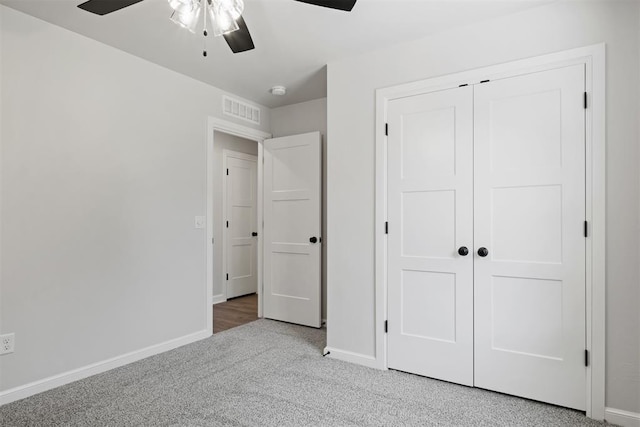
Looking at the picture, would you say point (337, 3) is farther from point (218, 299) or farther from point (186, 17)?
point (218, 299)

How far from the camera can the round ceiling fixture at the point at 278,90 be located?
358cm

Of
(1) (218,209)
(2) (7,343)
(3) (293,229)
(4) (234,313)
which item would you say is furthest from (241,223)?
(2) (7,343)

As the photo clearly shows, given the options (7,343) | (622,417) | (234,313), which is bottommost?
(234,313)

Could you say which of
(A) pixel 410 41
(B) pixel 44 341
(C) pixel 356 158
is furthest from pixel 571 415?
(B) pixel 44 341

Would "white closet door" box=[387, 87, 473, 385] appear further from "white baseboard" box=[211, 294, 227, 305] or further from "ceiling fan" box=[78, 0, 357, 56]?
"white baseboard" box=[211, 294, 227, 305]

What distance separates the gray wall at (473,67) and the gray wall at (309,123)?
3.01 feet

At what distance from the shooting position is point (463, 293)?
2.44m

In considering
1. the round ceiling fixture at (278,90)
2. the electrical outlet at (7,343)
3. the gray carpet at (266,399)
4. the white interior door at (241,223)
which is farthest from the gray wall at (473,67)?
the white interior door at (241,223)

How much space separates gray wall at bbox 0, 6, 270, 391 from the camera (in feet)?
7.45

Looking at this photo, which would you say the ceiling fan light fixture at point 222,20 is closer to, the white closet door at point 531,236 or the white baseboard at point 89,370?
the white closet door at point 531,236

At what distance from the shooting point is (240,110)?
3.91 meters

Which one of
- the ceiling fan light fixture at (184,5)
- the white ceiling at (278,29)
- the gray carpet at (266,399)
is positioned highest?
the white ceiling at (278,29)

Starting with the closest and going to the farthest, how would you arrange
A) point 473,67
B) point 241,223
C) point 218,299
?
point 473,67, point 218,299, point 241,223

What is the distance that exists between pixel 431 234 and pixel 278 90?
7.01 ft
